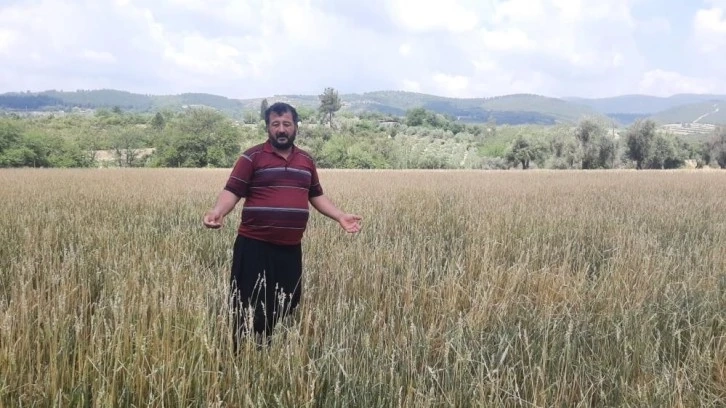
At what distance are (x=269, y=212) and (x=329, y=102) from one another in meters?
116

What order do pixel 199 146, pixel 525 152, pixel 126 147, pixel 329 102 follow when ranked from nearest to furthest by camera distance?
1. pixel 525 152
2. pixel 199 146
3. pixel 126 147
4. pixel 329 102

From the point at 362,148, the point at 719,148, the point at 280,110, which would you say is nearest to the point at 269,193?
the point at 280,110

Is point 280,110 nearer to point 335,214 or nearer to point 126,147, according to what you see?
point 335,214

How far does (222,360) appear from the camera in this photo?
229cm

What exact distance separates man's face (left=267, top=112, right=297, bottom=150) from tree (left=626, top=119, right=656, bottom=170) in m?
59.5

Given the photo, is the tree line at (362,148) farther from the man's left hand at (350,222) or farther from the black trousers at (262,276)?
the black trousers at (262,276)

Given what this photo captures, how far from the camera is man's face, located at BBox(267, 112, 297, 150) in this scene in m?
2.96

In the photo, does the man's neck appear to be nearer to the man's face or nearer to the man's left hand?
the man's face

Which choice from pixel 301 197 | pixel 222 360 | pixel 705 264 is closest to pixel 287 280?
pixel 301 197

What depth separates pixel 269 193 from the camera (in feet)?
9.87

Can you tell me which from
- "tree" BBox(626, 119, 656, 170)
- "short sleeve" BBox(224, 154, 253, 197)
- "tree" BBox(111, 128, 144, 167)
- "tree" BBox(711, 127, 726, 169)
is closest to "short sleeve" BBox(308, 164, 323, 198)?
"short sleeve" BBox(224, 154, 253, 197)

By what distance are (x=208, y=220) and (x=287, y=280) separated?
596 mm

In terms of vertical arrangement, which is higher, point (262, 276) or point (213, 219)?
point (213, 219)

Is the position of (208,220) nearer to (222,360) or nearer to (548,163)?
(222,360)
